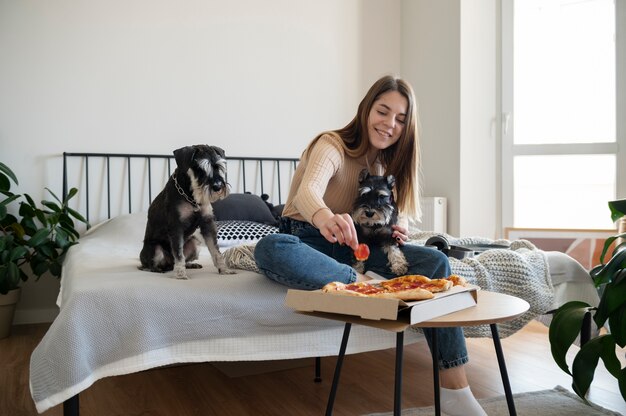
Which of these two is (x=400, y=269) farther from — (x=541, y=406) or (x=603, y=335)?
(x=541, y=406)

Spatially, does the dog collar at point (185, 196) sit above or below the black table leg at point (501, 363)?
above

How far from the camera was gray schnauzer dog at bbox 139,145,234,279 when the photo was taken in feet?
5.14

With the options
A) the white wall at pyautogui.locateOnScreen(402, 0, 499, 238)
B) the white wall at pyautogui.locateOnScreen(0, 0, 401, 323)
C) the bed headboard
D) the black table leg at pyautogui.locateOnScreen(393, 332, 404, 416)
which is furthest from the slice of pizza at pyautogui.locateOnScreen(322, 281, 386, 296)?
the white wall at pyautogui.locateOnScreen(402, 0, 499, 238)

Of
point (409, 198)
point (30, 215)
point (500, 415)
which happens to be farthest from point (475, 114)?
point (30, 215)

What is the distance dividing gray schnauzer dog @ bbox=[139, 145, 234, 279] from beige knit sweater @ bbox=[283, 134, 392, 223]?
248mm

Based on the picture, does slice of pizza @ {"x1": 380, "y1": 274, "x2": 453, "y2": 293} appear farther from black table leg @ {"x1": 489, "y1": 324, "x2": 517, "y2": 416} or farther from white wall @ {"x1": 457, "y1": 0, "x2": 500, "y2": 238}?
white wall @ {"x1": 457, "y1": 0, "x2": 500, "y2": 238}

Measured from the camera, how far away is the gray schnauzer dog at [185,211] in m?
1.57

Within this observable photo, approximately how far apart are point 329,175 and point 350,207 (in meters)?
0.19

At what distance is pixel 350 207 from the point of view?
5.77 feet

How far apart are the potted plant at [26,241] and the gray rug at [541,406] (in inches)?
75.7

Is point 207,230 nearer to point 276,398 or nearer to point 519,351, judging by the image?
point 276,398

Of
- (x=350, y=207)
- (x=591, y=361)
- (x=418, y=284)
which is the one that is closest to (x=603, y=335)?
(x=591, y=361)

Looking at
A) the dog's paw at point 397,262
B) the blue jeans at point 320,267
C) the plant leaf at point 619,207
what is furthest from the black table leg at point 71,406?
the plant leaf at point 619,207

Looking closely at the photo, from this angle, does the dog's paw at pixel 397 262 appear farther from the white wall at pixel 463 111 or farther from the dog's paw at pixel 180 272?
the white wall at pixel 463 111
